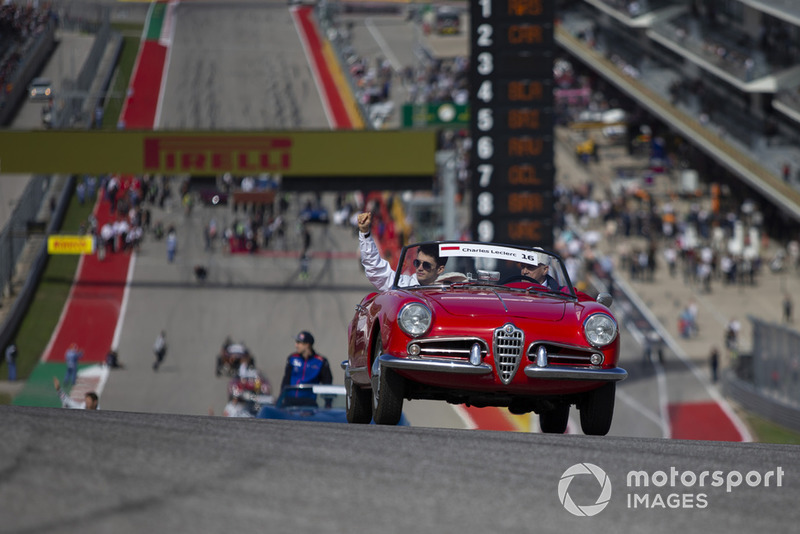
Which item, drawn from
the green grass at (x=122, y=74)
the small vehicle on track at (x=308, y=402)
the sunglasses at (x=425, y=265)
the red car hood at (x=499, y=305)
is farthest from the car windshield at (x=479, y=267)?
the green grass at (x=122, y=74)

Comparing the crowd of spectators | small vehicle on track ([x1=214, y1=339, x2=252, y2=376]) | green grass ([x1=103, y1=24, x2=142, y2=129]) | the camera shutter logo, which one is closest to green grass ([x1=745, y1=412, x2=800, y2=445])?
small vehicle on track ([x1=214, y1=339, x2=252, y2=376])

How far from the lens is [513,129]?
2788 centimetres

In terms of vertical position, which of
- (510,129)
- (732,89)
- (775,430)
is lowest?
(775,430)

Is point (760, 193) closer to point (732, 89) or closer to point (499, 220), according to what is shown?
point (732, 89)

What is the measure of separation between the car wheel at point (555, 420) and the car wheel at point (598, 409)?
597 mm

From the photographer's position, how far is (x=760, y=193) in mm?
51750

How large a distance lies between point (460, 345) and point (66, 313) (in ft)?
110

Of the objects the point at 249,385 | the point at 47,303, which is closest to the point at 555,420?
the point at 249,385

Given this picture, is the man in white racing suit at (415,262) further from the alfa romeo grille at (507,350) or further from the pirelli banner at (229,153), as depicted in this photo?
the pirelli banner at (229,153)

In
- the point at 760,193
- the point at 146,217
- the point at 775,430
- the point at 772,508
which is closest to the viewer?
the point at 772,508

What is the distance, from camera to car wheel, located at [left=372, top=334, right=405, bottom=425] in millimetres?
9062

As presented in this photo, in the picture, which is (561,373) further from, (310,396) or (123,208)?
(123,208)

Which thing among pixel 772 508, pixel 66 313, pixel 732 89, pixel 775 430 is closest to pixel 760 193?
pixel 732 89

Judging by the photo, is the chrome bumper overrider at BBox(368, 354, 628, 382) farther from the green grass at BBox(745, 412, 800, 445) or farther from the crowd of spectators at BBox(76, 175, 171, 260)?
the crowd of spectators at BBox(76, 175, 171, 260)
